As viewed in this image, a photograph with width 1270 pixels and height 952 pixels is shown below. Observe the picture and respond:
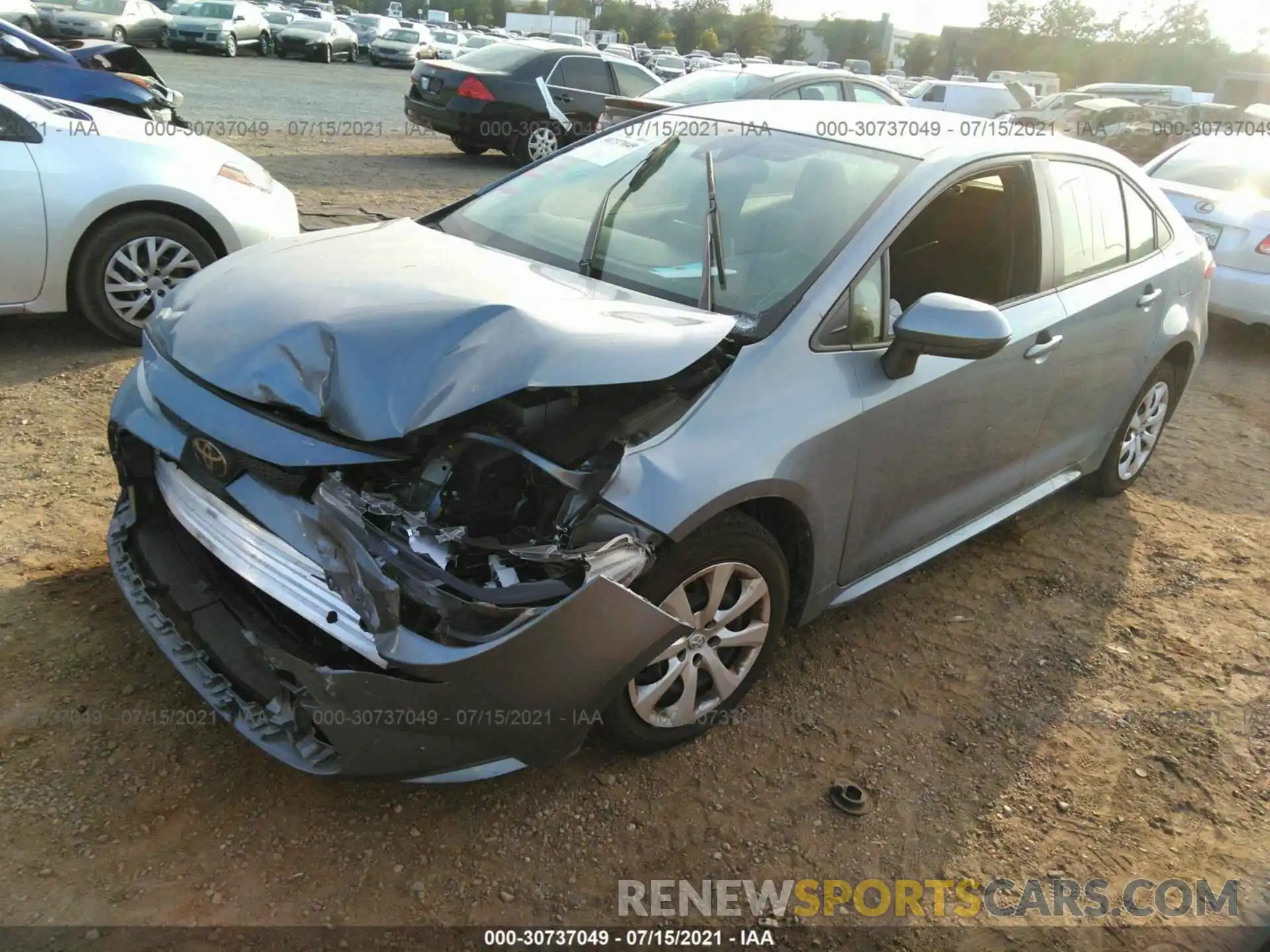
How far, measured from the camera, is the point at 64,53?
334 inches

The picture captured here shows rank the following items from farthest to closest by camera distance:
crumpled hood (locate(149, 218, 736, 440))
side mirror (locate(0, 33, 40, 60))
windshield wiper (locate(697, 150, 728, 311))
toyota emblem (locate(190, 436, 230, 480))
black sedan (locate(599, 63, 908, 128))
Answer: black sedan (locate(599, 63, 908, 128)), side mirror (locate(0, 33, 40, 60)), windshield wiper (locate(697, 150, 728, 311)), toyota emblem (locate(190, 436, 230, 480)), crumpled hood (locate(149, 218, 736, 440))

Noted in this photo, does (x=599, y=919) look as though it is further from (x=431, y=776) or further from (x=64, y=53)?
(x=64, y=53)

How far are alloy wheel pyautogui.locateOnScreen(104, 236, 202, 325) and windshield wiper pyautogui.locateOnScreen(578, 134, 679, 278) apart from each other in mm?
2718

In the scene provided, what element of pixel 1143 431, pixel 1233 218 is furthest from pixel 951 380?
pixel 1233 218

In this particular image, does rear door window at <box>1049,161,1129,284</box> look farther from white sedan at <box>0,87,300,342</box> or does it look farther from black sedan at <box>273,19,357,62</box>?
black sedan at <box>273,19,357,62</box>

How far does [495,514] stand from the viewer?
2.35m

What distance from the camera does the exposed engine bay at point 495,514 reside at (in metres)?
2.07

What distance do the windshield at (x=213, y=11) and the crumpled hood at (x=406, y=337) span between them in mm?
27170

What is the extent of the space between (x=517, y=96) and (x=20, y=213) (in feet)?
27.2

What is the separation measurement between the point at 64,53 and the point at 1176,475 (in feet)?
31.3

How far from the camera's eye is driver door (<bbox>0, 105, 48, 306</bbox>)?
442cm

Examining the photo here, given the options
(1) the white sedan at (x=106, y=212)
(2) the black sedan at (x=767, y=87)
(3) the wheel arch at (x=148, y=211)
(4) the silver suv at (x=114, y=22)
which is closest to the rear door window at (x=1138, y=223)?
(1) the white sedan at (x=106, y=212)

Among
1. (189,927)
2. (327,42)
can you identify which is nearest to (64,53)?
(189,927)

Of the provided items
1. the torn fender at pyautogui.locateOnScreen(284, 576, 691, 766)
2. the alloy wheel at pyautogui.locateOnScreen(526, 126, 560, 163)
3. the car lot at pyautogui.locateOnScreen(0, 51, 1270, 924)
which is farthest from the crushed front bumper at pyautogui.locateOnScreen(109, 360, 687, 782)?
the alloy wheel at pyautogui.locateOnScreen(526, 126, 560, 163)
